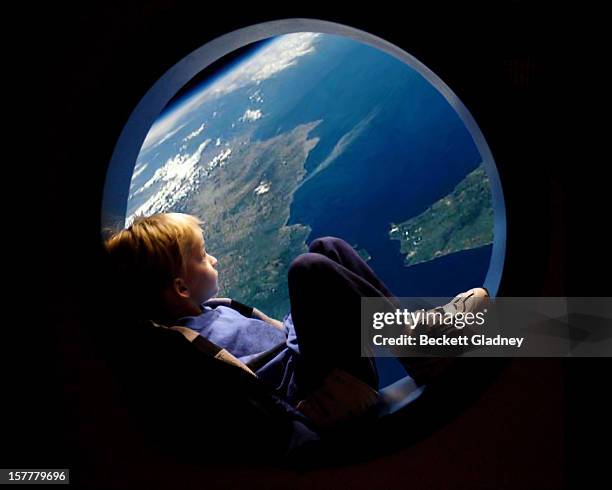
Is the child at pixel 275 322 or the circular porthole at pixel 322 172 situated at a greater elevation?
the circular porthole at pixel 322 172

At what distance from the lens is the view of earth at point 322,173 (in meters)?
8.31

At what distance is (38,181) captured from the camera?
1.00 metres

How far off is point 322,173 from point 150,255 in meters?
8.97

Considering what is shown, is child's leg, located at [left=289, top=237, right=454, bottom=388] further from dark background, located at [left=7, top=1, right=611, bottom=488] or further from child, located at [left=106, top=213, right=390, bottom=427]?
dark background, located at [left=7, top=1, right=611, bottom=488]

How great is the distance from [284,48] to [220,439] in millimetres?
11383

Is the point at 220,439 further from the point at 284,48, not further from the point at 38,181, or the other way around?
the point at 284,48

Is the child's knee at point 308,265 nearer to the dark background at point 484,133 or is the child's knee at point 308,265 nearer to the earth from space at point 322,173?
the dark background at point 484,133

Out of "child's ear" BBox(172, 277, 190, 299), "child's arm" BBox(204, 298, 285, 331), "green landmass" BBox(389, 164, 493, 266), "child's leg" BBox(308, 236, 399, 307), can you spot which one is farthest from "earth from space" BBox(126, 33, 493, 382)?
"child's leg" BBox(308, 236, 399, 307)

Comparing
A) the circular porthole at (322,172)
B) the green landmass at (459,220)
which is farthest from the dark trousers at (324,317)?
the green landmass at (459,220)

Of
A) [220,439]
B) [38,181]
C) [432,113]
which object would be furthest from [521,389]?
[432,113]

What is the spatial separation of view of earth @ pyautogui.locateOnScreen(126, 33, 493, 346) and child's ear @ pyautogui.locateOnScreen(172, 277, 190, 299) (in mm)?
7219

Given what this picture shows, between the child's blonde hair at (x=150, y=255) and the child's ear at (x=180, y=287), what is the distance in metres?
0.01

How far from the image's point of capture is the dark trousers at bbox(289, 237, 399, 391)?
925 millimetres

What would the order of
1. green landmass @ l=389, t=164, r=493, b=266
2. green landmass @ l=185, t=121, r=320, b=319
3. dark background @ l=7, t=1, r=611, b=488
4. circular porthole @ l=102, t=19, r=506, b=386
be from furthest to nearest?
1. green landmass @ l=185, t=121, r=320, b=319
2. circular porthole @ l=102, t=19, r=506, b=386
3. green landmass @ l=389, t=164, r=493, b=266
4. dark background @ l=7, t=1, r=611, b=488
